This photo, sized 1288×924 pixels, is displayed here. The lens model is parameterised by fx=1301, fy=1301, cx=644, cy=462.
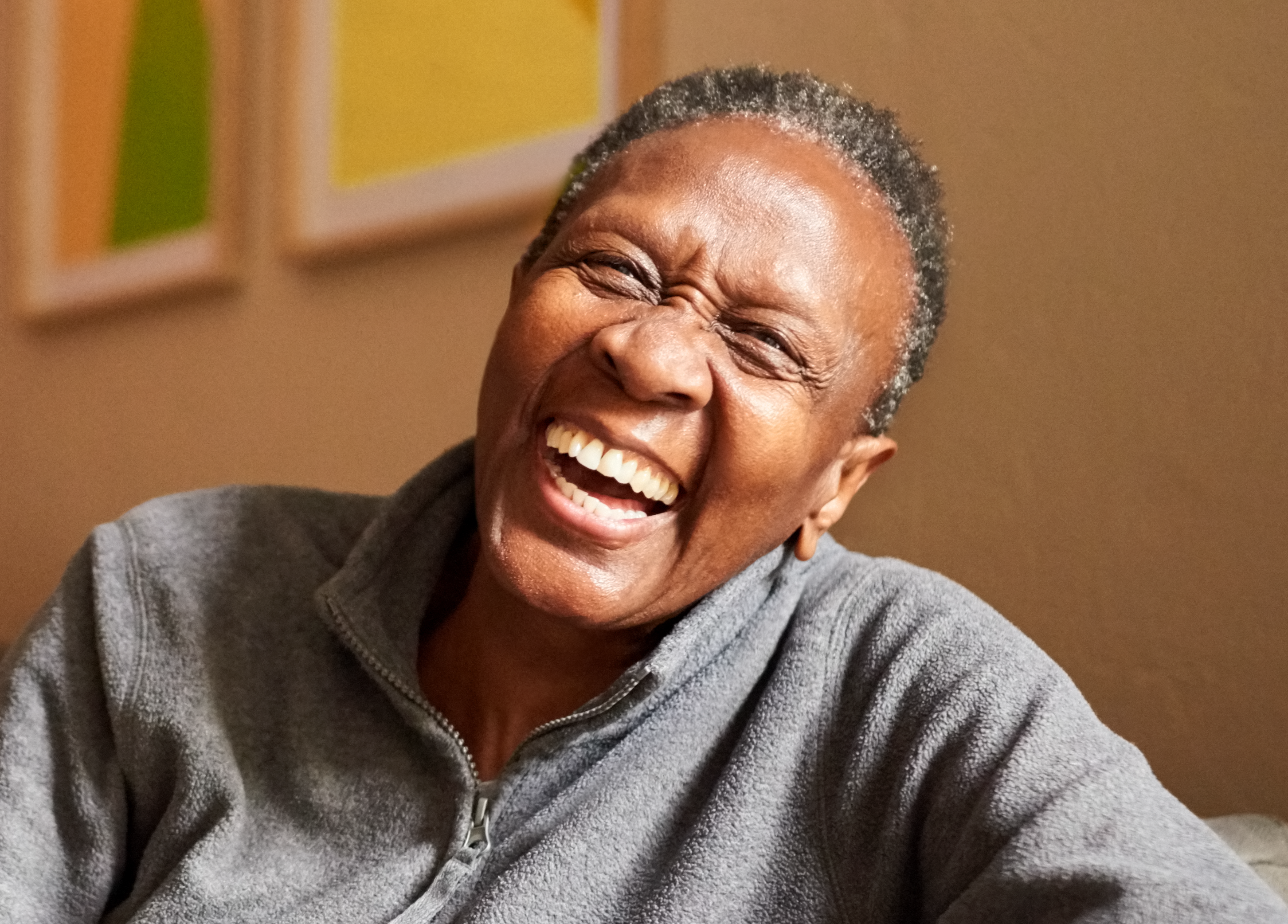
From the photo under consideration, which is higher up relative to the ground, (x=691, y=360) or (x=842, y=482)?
(x=691, y=360)

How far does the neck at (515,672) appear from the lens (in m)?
1.14

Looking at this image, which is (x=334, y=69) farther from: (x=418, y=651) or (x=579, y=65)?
(x=418, y=651)

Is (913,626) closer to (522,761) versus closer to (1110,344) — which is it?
(522,761)

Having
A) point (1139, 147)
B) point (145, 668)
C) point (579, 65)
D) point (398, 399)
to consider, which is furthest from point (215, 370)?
point (1139, 147)

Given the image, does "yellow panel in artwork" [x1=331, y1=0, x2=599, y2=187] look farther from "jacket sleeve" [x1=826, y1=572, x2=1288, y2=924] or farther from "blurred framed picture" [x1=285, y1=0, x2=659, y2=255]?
"jacket sleeve" [x1=826, y1=572, x2=1288, y2=924]

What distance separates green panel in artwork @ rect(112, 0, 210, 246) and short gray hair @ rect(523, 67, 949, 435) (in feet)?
4.15

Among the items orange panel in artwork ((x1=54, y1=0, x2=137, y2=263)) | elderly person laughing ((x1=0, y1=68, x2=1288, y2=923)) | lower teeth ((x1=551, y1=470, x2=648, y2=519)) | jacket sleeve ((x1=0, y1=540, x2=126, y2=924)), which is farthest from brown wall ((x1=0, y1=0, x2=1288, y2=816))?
orange panel in artwork ((x1=54, y1=0, x2=137, y2=263))

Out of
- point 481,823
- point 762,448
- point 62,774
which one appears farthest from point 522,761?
point 62,774

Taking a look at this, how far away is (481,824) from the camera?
3.43 feet

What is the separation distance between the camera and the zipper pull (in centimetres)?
104

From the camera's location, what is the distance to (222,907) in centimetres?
106

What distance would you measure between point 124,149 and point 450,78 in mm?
780

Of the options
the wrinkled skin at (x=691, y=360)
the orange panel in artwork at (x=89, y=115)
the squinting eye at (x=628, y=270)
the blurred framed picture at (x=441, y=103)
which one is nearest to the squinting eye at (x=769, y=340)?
the wrinkled skin at (x=691, y=360)

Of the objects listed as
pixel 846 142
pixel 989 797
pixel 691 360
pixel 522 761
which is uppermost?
pixel 846 142
